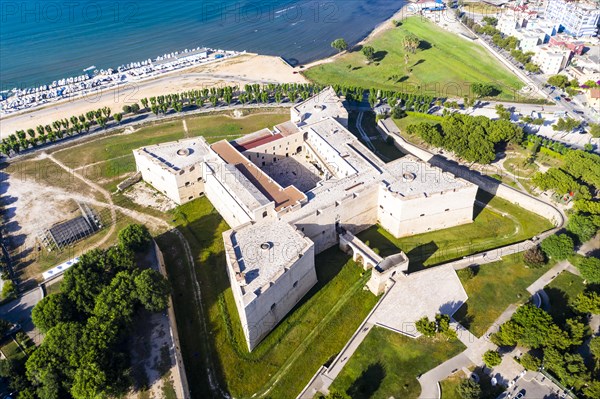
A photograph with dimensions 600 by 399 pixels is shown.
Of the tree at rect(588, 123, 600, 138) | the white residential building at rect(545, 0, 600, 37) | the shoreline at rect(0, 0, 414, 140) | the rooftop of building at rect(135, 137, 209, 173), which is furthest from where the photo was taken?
the white residential building at rect(545, 0, 600, 37)

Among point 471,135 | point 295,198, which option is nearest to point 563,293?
point 471,135

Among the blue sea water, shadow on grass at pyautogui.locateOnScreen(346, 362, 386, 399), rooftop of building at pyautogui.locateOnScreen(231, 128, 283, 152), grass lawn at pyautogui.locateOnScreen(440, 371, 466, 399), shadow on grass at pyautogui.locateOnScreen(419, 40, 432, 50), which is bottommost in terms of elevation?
grass lawn at pyautogui.locateOnScreen(440, 371, 466, 399)

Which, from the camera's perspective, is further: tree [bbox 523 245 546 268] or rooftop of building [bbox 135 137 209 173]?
rooftop of building [bbox 135 137 209 173]

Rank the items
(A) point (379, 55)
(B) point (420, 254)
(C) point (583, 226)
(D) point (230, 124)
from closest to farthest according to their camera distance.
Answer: (C) point (583, 226), (B) point (420, 254), (D) point (230, 124), (A) point (379, 55)

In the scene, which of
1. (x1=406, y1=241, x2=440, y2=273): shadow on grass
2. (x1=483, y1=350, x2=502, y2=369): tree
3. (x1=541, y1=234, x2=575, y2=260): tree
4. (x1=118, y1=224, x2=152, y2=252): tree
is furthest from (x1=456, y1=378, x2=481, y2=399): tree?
(x1=118, y1=224, x2=152, y2=252): tree

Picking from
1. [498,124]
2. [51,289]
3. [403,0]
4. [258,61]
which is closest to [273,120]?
[258,61]

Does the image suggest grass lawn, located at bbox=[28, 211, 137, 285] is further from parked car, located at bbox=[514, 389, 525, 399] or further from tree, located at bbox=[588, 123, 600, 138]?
tree, located at bbox=[588, 123, 600, 138]

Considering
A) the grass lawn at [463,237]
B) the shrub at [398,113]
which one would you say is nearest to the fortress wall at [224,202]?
the grass lawn at [463,237]

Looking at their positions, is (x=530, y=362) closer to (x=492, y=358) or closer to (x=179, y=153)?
(x=492, y=358)
